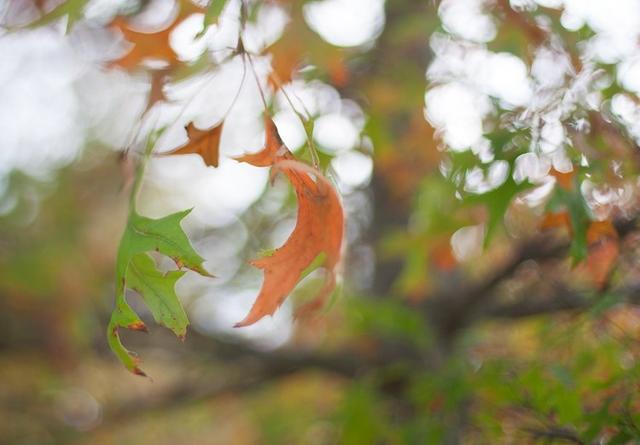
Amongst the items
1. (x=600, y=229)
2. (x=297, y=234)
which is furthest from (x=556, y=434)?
(x=297, y=234)

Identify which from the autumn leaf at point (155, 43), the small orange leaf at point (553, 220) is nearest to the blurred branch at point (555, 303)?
the small orange leaf at point (553, 220)

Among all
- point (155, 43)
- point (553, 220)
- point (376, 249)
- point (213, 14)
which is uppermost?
point (213, 14)

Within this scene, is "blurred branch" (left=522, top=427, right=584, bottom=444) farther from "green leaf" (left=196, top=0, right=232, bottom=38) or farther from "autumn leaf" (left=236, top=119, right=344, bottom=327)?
"green leaf" (left=196, top=0, right=232, bottom=38)

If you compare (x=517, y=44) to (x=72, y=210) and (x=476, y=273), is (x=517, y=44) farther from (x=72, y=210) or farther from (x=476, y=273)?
(x=72, y=210)

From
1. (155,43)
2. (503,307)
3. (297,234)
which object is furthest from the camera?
(503,307)

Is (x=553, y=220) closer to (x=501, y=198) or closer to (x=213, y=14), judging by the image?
(x=501, y=198)

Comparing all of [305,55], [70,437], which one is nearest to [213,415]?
[70,437]
